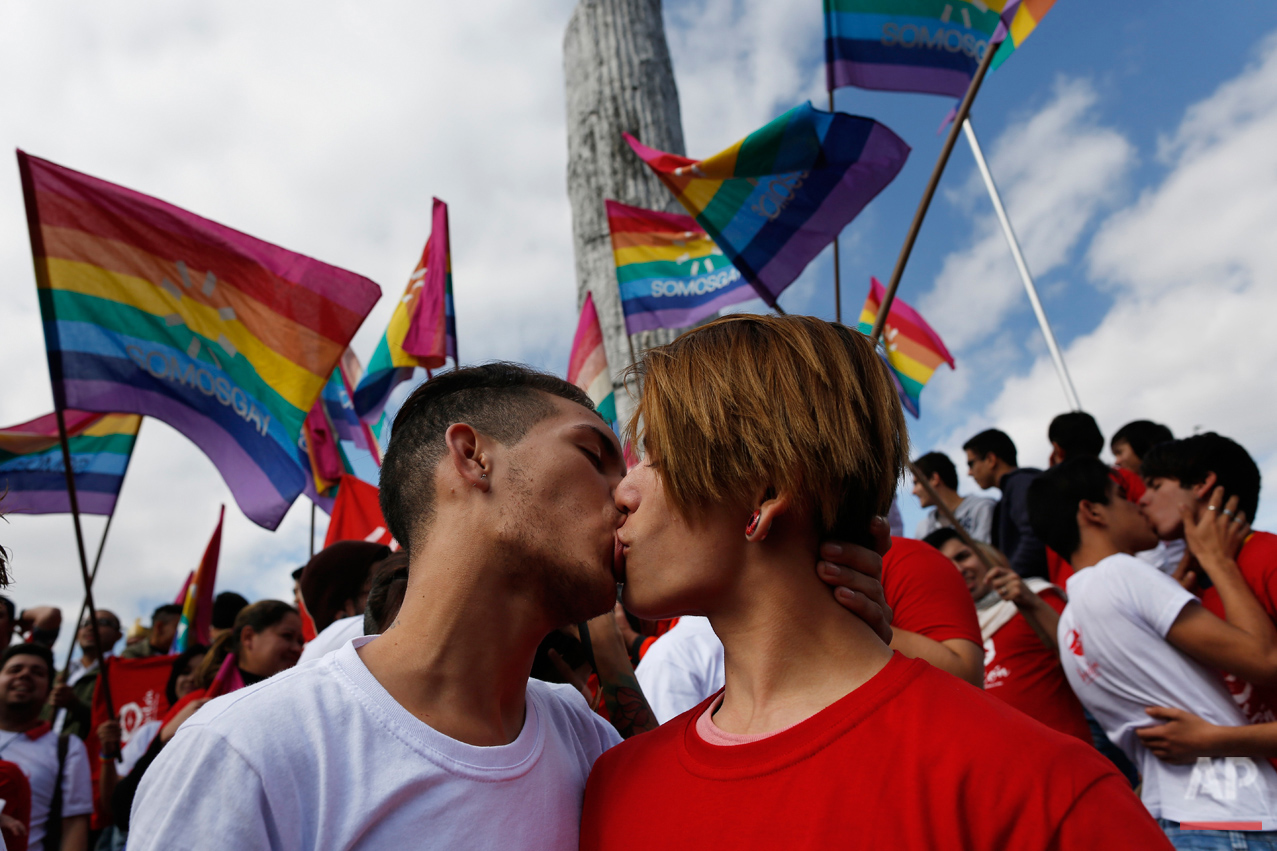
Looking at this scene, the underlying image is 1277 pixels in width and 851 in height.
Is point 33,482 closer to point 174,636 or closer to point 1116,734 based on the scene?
point 174,636

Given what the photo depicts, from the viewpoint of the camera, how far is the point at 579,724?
1893mm

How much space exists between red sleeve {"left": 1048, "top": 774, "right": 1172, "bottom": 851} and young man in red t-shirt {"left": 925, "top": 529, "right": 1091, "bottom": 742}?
2637 millimetres

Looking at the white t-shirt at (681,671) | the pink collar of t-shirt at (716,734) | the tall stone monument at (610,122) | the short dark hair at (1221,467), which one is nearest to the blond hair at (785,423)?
the pink collar of t-shirt at (716,734)

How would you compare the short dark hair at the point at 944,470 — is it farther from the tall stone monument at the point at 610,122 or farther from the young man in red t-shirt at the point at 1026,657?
the tall stone monument at the point at 610,122

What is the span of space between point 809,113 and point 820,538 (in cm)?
356

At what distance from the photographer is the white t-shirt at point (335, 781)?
1185mm

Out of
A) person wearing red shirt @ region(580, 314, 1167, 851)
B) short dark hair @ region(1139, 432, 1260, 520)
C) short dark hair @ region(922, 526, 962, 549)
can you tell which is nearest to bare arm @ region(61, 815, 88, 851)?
person wearing red shirt @ region(580, 314, 1167, 851)

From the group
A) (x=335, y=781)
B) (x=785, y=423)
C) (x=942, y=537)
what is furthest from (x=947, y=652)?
(x=942, y=537)

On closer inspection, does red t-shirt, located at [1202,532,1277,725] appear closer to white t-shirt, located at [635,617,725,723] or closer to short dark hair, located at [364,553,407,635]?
white t-shirt, located at [635,617,725,723]

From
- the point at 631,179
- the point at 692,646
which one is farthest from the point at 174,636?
the point at 692,646

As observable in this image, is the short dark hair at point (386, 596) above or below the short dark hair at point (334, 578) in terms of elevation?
below

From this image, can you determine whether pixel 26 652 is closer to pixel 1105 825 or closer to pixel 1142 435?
pixel 1105 825

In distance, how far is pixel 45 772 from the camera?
16.1 feet

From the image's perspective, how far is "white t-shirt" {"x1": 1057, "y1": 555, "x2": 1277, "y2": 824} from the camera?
8.42ft
